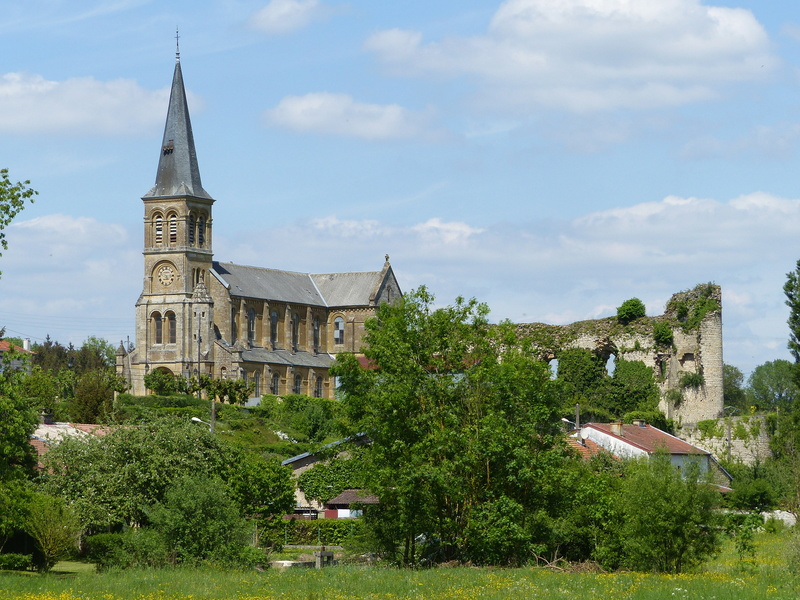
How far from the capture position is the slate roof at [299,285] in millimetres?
103750

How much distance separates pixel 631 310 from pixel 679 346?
3474mm

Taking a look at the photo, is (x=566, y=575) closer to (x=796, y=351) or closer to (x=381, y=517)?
(x=381, y=517)

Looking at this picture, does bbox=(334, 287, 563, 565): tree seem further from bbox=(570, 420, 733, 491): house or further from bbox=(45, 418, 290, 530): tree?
bbox=(570, 420, 733, 491): house

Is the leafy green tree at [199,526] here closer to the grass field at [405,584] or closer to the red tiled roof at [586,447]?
the grass field at [405,584]

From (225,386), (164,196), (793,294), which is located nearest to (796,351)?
(793,294)

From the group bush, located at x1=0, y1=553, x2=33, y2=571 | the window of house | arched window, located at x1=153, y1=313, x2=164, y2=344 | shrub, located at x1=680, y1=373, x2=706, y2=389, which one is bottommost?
bush, located at x1=0, y1=553, x2=33, y2=571

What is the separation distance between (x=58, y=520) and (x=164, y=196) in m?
71.9

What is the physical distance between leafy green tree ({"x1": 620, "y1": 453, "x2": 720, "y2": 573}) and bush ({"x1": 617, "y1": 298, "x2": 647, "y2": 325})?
46.4 metres

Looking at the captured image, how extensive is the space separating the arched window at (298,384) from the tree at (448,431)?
216 ft

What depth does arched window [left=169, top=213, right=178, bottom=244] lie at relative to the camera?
10238cm

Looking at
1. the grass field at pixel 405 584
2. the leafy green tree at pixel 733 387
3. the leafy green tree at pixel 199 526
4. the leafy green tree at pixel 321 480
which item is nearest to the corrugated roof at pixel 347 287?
the leafy green tree at pixel 733 387

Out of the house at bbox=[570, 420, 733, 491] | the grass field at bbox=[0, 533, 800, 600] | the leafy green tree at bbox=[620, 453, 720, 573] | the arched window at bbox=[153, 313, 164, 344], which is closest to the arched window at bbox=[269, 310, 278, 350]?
the arched window at bbox=[153, 313, 164, 344]

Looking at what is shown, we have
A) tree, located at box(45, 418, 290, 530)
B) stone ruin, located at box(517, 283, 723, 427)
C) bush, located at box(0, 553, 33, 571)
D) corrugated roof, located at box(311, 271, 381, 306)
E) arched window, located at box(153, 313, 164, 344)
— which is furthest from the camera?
corrugated roof, located at box(311, 271, 381, 306)

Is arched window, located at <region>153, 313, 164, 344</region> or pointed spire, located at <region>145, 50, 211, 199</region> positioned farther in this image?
pointed spire, located at <region>145, 50, 211, 199</region>
